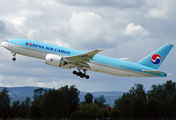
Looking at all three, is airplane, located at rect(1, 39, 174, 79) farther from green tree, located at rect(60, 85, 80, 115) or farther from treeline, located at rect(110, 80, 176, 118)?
green tree, located at rect(60, 85, 80, 115)

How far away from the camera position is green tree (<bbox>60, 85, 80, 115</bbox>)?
116188 millimetres

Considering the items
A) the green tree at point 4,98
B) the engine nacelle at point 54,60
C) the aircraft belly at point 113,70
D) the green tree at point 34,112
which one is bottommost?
the green tree at point 34,112

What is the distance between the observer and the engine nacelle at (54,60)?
44.5 metres

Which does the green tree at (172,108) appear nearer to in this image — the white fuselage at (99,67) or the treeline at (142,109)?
the treeline at (142,109)

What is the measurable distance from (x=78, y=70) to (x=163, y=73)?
614 inches

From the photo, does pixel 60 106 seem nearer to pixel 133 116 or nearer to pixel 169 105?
pixel 133 116

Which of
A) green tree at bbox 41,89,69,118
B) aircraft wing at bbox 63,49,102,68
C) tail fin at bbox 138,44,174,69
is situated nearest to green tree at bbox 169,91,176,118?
green tree at bbox 41,89,69,118

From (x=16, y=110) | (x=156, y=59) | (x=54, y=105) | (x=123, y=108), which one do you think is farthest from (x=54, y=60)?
(x=16, y=110)

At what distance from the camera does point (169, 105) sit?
320 feet

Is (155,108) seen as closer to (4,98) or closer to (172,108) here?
(172,108)

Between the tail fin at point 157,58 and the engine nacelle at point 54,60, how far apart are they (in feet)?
48.4

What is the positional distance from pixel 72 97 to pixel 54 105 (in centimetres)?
2392

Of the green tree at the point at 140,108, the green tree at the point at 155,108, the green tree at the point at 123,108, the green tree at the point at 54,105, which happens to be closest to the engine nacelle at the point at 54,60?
the green tree at the point at 54,105

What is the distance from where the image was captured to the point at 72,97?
390ft
